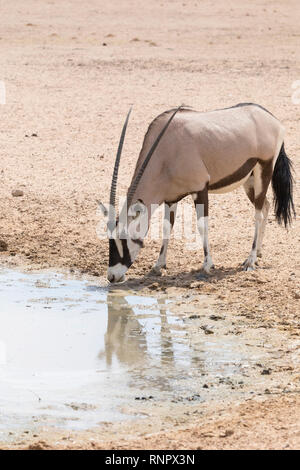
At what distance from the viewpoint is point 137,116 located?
47.3 feet

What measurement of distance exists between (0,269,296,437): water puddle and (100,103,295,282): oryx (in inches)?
20.1

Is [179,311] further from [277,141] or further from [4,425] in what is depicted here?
[4,425]

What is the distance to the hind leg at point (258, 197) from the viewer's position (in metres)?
8.78

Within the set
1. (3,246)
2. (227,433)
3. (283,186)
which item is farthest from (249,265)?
(227,433)

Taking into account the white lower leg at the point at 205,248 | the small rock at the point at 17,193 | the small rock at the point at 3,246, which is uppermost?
the white lower leg at the point at 205,248

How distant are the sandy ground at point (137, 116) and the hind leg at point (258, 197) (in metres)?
0.14

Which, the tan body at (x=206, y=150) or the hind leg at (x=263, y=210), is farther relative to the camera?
the hind leg at (x=263, y=210)

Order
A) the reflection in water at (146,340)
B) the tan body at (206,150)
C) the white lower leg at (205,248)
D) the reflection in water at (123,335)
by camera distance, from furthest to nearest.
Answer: the white lower leg at (205,248) < the tan body at (206,150) < the reflection in water at (123,335) < the reflection in water at (146,340)

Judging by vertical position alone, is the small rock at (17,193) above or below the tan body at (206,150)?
below

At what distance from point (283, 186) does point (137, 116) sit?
218 inches

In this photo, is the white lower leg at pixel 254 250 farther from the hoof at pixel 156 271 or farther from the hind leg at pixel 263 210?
the hoof at pixel 156 271

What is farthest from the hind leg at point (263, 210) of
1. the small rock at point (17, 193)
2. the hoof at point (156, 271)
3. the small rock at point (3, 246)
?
the small rock at point (17, 193)

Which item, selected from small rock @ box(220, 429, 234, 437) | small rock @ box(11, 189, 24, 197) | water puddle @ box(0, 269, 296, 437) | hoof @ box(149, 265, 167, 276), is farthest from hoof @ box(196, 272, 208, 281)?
small rock @ box(220, 429, 234, 437)

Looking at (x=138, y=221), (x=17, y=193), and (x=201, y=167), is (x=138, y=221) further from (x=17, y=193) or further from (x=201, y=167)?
(x=17, y=193)
